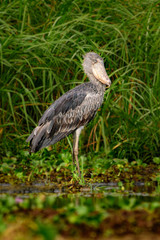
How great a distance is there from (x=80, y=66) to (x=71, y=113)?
3.17 ft

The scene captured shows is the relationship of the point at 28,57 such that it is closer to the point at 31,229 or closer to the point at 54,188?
the point at 54,188

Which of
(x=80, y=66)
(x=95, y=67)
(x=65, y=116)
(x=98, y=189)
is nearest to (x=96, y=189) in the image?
(x=98, y=189)

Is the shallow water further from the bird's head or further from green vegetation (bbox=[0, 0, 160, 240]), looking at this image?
the bird's head

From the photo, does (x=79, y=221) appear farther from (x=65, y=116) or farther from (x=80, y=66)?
(x=80, y=66)

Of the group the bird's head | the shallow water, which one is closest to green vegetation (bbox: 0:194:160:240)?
the shallow water

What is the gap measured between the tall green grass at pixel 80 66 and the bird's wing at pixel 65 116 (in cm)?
40

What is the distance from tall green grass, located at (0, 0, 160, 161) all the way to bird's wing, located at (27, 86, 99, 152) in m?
0.40

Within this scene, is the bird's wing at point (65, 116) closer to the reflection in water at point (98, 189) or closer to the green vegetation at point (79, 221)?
the reflection in water at point (98, 189)

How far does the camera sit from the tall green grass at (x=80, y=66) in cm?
679

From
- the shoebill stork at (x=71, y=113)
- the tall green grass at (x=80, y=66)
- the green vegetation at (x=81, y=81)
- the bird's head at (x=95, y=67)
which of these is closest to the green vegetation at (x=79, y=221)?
the green vegetation at (x=81, y=81)

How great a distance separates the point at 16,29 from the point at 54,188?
10.5 feet

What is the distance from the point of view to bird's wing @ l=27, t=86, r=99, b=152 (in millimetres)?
6066

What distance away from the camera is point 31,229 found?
294 centimetres

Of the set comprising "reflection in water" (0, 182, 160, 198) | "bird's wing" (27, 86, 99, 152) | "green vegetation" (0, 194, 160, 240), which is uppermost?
"bird's wing" (27, 86, 99, 152)
